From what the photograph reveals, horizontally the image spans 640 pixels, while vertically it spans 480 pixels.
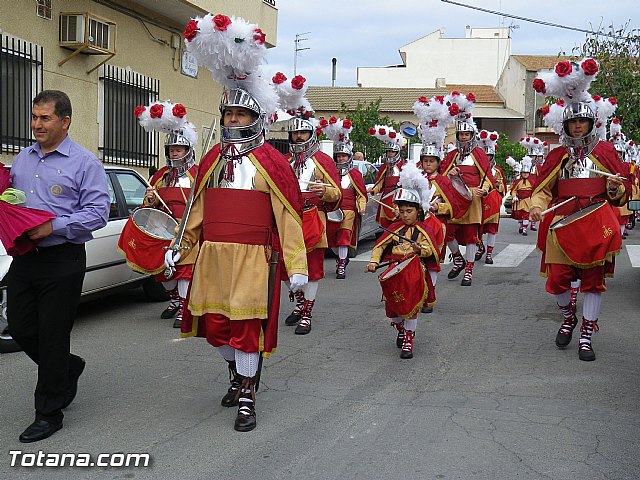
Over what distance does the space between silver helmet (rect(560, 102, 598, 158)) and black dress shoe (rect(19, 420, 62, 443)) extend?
4.95 m

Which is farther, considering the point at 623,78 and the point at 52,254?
the point at 623,78

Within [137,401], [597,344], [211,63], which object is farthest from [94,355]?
[597,344]

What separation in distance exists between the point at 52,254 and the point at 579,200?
461 centimetres

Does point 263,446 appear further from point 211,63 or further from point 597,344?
point 597,344

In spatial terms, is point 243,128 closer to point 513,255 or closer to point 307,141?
point 307,141

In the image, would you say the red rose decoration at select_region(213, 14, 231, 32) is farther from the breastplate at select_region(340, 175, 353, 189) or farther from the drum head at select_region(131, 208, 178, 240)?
the breastplate at select_region(340, 175, 353, 189)

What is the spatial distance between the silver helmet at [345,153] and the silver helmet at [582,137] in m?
5.85

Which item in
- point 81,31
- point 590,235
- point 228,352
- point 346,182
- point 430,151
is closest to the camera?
point 228,352

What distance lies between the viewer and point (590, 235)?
23.0 ft

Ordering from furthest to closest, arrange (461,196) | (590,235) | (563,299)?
(461,196) < (563,299) < (590,235)

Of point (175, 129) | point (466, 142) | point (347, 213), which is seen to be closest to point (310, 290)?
point (175, 129)

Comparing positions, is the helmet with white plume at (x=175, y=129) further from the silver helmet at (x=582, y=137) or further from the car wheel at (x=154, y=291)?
the silver helmet at (x=582, y=137)

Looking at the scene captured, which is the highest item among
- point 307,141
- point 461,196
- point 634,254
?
point 307,141

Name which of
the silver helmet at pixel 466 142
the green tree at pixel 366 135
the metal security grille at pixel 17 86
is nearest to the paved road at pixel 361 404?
the silver helmet at pixel 466 142
